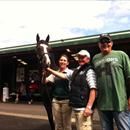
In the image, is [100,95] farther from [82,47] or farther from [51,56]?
[82,47]

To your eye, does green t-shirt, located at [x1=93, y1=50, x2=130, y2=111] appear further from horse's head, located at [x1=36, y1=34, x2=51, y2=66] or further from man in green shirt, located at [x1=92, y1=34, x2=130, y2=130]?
horse's head, located at [x1=36, y1=34, x2=51, y2=66]

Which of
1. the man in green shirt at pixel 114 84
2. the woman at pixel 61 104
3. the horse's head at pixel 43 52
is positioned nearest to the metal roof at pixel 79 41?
the horse's head at pixel 43 52

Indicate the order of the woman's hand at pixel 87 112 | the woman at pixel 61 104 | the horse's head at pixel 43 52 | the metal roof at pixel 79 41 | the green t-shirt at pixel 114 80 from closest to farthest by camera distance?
the green t-shirt at pixel 114 80, the woman's hand at pixel 87 112, the woman at pixel 61 104, the horse's head at pixel 43 52, the metal roof at pixel 79 41

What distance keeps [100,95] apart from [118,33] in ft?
36.2

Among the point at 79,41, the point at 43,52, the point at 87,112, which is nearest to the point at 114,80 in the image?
the point at 87,112

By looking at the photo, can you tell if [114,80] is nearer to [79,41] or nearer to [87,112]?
[87,112]

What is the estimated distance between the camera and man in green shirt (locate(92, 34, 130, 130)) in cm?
487

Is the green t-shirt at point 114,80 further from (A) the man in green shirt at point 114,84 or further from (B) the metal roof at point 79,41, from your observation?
(B) the metal roof at point 79,41

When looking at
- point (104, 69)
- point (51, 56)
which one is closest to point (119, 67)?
point (104, 69)

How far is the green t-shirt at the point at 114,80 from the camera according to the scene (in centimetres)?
487

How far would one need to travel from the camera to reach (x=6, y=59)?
921 inches

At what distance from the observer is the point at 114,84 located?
4.88 m

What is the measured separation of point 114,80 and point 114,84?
0.16 ft

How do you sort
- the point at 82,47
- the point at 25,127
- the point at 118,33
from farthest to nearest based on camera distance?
the point at 82,47, the point at 118,33, the point at 25,127
